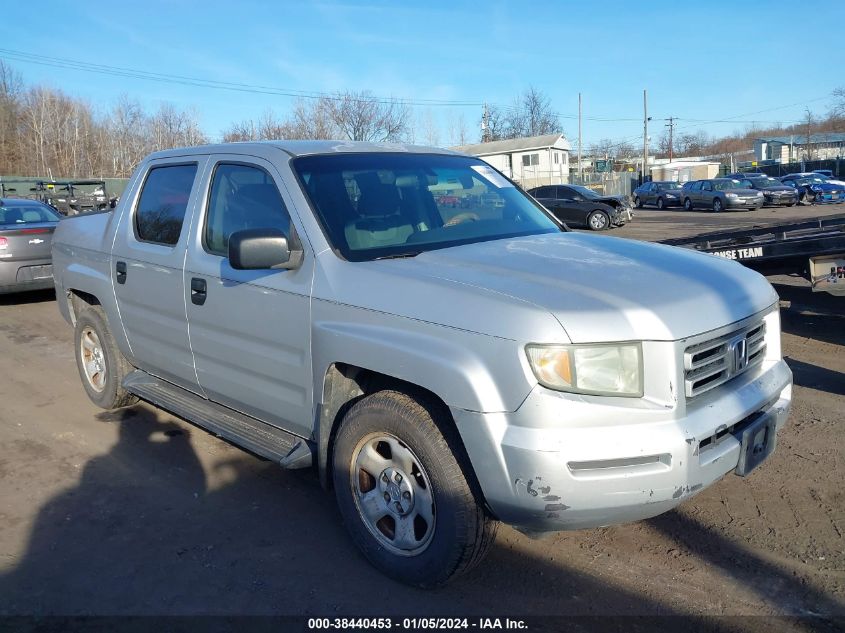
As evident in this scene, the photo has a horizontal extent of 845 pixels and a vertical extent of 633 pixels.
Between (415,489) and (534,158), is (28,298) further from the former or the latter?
(534,158)

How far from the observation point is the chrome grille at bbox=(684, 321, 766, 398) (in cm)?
280

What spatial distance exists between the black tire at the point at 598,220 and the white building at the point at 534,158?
100ft

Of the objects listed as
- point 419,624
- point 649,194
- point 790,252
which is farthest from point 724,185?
point 419,624

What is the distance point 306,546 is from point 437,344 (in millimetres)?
1470

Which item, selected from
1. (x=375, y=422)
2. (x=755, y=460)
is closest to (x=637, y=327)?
(x=755, y=460)

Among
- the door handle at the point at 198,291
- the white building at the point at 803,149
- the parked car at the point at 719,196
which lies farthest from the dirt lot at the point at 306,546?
the white building at the point at 803,149

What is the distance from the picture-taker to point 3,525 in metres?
3.96

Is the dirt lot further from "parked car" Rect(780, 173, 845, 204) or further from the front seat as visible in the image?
"parked car" Rect(780, 173, 845, 204)

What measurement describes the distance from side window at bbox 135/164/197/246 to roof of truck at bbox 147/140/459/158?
0.15 m

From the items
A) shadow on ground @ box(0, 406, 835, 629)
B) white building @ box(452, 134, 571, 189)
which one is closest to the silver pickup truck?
shadow on ground @ box(0, 406, 835, 629)

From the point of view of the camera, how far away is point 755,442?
3.06 m

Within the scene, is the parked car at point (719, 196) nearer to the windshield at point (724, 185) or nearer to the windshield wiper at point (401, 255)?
the windshield at point (724, 185)

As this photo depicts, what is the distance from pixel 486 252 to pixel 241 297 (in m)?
1.31

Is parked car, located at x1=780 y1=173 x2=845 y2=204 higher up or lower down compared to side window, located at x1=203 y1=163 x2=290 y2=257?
higher up
